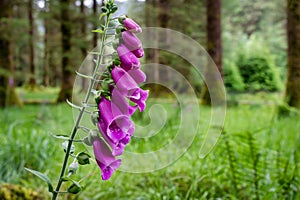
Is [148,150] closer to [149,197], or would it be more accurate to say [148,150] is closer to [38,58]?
[149,197]

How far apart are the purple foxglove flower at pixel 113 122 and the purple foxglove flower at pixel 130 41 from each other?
171 mm

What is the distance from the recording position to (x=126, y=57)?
3.21 feet

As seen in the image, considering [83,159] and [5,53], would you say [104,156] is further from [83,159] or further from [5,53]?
[5,53]

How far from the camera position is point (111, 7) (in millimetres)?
984

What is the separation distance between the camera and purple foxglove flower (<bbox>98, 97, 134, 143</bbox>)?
38.2 inches

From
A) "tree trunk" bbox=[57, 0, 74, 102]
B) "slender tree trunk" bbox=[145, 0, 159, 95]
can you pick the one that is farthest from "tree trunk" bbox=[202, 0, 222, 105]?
"tree trunk" bbox=[57, 0, 74, 102]

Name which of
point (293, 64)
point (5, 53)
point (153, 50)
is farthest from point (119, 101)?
point (153, 50)

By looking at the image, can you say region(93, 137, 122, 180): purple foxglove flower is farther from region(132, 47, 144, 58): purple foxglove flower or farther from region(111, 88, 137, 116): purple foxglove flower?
region(132, 47, 144, 58): purple foxglove flower

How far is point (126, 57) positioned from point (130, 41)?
0.05 m

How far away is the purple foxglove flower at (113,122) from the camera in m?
0.97

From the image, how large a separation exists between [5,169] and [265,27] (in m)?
26.9

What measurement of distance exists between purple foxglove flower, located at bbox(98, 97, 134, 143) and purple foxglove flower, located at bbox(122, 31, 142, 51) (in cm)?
17

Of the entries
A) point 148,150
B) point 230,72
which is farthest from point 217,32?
point 148,150

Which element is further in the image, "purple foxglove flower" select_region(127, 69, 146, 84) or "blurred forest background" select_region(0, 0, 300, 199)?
"blurred forest background" select_region(0, 0, 300, 199)
